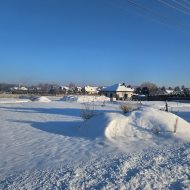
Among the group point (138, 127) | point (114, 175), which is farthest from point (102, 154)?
point (138, 127)

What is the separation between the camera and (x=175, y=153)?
9.70 m

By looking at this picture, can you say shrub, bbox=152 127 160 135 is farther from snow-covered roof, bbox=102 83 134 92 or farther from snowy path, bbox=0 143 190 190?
snow-covered roof, bbox=102 83 134 92

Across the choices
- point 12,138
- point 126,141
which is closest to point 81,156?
point 126,141

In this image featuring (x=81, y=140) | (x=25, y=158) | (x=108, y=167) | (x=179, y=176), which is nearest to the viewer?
(x=179, y=176)

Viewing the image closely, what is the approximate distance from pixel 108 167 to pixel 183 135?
554cm

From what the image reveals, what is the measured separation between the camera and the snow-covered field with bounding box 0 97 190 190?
23.1 ft

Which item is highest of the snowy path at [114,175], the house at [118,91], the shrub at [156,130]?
the house at [118,91]

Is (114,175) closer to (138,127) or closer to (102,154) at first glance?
(102,154)

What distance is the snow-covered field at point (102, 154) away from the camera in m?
7.05

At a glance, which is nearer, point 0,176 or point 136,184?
point 136,184

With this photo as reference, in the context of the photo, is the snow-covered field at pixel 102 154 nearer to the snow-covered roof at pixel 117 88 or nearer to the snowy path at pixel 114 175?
the snowy path at pixel 114 175

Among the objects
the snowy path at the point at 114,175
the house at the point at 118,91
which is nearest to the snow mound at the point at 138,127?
Result: the snowy path at the point at 114,175

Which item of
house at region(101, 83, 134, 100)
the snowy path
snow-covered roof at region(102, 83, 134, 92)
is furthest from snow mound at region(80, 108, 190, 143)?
snow-covered roof at region(102, 83, 134, 92)

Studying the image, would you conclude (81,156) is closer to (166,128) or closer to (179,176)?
(179,176)
